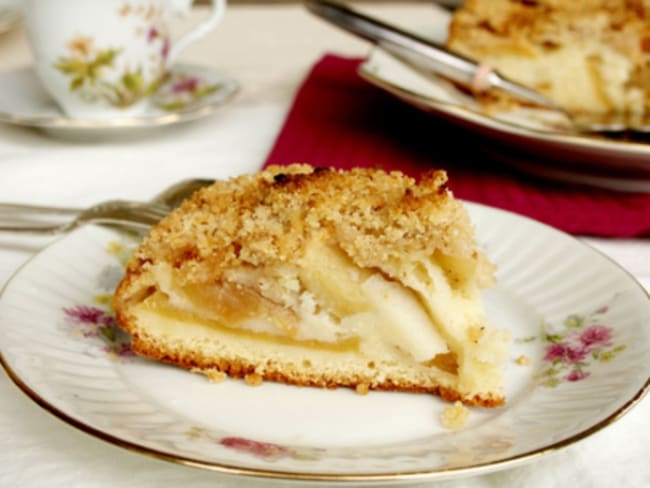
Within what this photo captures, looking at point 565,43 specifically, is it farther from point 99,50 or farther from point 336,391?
point 336,391

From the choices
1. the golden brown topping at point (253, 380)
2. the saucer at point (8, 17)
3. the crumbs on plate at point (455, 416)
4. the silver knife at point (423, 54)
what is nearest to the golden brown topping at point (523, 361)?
the crumbs on plate at point (455, 416)

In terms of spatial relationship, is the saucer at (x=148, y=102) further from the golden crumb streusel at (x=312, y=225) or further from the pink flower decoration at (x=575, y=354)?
the pink flower decoration at (x=575, y=354)

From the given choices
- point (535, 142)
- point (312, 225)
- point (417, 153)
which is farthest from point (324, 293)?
point (417, 153)

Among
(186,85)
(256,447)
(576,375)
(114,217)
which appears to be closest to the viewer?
(256,447)

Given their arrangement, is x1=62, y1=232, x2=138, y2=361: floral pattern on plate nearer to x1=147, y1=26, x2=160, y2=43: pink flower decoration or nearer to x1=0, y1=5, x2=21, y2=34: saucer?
x1=147, y1=26, x2=160, y2=43: pink flower decoration

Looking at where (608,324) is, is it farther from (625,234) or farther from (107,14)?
(107,14)

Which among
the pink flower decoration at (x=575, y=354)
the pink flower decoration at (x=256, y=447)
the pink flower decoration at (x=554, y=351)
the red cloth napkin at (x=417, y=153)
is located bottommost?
the red cloth napkin at (x=417, y=153)
